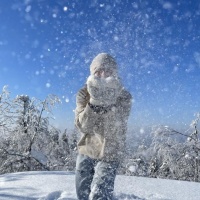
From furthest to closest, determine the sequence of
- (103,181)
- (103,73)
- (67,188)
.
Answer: (67,188) → (103,73) → (103,181)

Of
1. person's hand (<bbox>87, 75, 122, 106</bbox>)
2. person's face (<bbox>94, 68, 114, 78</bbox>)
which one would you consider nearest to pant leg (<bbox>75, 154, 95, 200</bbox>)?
person's hand (<bbox>87, 75, 122, 106</bbox>)

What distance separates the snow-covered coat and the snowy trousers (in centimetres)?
10

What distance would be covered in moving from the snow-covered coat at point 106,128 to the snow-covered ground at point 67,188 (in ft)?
2.89

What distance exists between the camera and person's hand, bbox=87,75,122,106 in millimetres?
3598

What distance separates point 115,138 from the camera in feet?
11.7

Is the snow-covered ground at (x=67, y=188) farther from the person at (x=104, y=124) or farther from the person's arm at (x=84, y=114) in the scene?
the person's arm at (x=84, y=114)

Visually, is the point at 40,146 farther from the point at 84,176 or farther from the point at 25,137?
the point at 84,176

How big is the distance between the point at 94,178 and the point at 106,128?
0.56m

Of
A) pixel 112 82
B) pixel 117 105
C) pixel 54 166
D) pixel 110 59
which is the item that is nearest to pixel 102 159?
pixel 117 105

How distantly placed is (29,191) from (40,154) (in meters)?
10.9

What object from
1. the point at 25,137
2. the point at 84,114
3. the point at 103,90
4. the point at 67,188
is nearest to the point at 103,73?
the point at 103,90

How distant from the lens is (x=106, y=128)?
3.57 m

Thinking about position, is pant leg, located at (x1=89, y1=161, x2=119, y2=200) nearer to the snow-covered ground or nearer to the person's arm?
the person's arm

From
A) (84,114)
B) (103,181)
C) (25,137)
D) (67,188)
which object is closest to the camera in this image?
(103,181)
